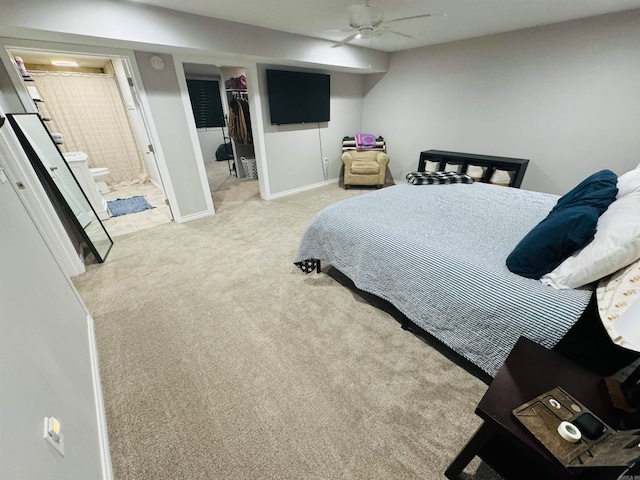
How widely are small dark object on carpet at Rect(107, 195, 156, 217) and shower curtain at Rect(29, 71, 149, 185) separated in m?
1.05

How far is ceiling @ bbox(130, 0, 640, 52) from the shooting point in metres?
2.31

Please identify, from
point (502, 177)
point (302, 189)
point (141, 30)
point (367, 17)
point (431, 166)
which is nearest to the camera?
point (141, 30)

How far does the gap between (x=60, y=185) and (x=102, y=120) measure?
117 inches

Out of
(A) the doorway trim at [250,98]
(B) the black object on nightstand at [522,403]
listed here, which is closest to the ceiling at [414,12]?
(A) the doorway trim at [250,98]

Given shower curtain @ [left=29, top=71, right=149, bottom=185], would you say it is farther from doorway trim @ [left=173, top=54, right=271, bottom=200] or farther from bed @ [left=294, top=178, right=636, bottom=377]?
bed @ [left=294, top=178, right=636, bottom=377]

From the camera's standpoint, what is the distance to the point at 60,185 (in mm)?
2514

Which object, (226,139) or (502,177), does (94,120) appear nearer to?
(226,139)

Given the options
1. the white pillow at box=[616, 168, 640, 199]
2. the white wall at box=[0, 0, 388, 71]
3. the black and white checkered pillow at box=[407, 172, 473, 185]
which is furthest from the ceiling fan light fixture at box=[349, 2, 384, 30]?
the white pillow at box=[616, 168, 640, 199]

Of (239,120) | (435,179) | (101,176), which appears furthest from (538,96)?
(101,176)

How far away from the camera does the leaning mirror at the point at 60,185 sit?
2.26 m

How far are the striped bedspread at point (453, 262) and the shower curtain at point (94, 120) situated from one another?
4.74m

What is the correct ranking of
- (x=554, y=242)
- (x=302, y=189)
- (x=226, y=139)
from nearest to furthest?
(x=554, y=242) < (x=302, y=189) < (x=226, y=139)

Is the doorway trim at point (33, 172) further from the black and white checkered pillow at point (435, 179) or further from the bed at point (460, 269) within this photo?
the black and white checkered pillow at point (435, 179)

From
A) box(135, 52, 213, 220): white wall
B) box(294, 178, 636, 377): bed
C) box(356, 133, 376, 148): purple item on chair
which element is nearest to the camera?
box(294, 178, 636, 377): bed
